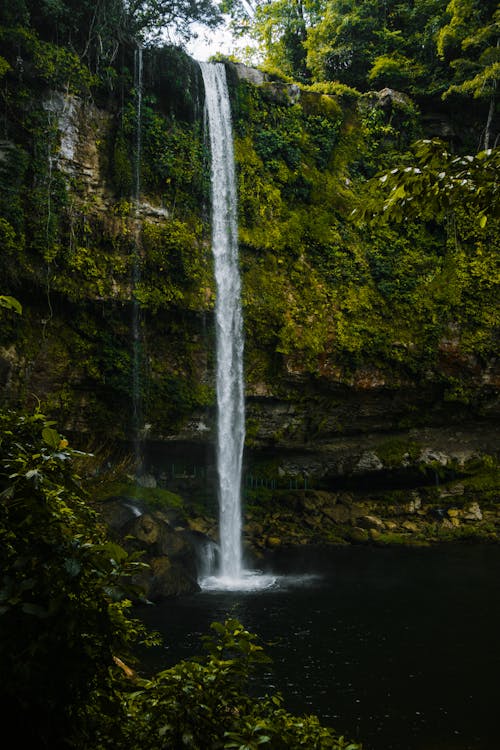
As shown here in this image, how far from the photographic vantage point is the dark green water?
534 cm

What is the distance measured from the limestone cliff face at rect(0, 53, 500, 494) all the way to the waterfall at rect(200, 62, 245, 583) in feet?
1.05

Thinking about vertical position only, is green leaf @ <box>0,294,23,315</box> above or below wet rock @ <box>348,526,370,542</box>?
above

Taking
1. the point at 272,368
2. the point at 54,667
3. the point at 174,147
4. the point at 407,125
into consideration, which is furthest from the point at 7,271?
the point at 407,125

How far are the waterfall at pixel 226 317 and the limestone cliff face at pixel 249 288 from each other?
32 cm

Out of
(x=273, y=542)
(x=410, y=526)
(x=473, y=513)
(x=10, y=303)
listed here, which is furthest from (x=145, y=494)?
(x=10, y=303)

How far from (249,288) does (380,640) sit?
943cm

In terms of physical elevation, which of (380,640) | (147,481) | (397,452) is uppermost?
(397,452)

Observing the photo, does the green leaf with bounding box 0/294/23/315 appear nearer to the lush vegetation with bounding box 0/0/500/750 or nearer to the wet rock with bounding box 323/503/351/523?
the lush vegetation with bounding box 0/0/500/750

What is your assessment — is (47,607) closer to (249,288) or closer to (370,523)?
(249,288)

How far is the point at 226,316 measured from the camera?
14.0m

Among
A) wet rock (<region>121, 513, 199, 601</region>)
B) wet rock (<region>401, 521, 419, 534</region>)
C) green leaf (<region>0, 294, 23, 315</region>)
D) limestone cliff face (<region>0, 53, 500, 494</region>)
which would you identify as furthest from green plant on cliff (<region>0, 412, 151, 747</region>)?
wet rock (<region>401, 521, 419, 534</region>)

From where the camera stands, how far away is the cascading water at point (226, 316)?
537 inches

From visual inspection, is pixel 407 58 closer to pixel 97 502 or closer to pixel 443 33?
pixel 443 33

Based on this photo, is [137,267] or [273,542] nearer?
[137,267]
